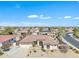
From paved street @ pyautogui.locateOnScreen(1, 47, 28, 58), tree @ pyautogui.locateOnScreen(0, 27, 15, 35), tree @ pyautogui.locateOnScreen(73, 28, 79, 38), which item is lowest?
paved street @ pyautogui.locateOnScreen(1, 47, 28, 58)

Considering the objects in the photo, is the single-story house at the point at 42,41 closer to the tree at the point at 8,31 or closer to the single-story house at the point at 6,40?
the single-story house at the point at 6,40

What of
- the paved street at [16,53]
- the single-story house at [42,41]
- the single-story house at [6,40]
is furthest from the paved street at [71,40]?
the single-story house at [6,40]

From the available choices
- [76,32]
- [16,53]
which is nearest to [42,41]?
[16,53]

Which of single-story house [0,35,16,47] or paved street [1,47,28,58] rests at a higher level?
single-story house [0,35,16,47]

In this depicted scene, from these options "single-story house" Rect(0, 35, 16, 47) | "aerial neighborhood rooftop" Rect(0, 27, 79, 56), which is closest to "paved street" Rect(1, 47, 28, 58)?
"aerial neighborhood rooftop" Rect(0, 27, 79, 56)

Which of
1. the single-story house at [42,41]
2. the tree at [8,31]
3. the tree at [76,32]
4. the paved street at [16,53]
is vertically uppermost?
the tree at [8,31]

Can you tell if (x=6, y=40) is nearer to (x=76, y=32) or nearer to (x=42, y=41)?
(x=42, y=41)

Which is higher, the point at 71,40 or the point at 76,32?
the point at 76,32

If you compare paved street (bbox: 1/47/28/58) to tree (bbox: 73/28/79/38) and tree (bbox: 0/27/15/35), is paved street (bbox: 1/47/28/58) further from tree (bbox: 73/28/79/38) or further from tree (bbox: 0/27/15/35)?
tree (bbox: 73/28/79/38)

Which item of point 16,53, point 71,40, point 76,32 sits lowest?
point 16,53
